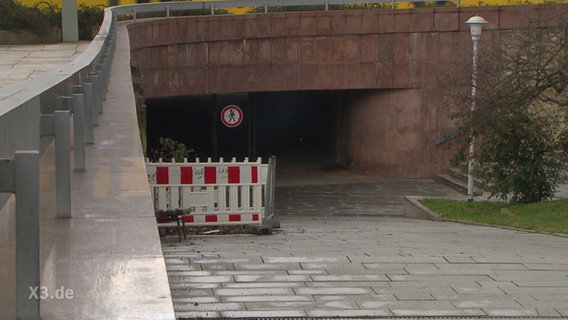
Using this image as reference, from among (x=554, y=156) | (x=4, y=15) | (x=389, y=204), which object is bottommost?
(x=389, y=204)

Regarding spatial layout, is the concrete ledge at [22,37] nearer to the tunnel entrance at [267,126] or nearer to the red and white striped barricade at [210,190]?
the tunnel entrance at [267,126]

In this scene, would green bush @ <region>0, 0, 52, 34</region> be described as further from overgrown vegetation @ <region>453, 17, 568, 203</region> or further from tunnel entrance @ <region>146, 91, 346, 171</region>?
overgrown vegetation @ <region>453, 17, 568, 203</region>

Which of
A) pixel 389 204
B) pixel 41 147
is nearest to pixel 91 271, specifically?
pixel 41 147

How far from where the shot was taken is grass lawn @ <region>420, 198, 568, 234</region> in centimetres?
1659

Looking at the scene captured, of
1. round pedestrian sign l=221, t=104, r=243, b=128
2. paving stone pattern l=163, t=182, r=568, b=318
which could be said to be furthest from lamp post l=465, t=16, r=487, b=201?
paving stone pattern l=163, t=182, r=568, b=318

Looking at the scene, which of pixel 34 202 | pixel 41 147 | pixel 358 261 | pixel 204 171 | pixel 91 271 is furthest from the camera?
pixel 204 171

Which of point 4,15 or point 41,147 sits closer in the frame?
point 41,147

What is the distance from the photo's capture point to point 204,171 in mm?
14266

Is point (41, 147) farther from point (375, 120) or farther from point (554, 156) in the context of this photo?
point (375, 120)

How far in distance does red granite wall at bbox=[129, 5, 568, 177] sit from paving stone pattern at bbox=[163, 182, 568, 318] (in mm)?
19336

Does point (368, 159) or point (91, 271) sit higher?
point (91, 271)

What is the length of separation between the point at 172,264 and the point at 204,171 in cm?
517

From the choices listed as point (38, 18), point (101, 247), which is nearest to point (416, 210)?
point (38, 18)

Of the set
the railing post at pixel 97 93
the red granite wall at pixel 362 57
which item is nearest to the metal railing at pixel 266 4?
the red granite wall at pixel 362 57
